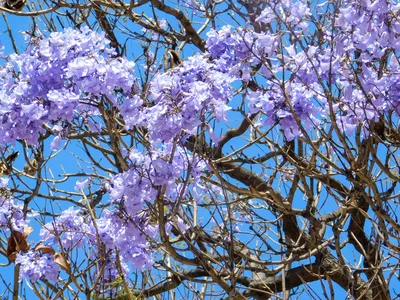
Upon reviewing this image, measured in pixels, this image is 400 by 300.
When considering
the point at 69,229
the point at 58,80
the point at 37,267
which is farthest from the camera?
the point at 69,229

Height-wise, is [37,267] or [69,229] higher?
[69,229]

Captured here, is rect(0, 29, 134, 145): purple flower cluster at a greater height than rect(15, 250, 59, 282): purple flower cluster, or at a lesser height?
greater

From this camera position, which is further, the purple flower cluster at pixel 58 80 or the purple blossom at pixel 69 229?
the purple blossom at pixel 69 229

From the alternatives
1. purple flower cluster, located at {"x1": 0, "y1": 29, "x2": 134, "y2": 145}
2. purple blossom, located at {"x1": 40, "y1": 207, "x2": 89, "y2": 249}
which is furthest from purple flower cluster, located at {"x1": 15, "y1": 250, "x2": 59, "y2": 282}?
purple flower cluster, located at {"x1": 0, "y1": 29, "x2": 134, "y2": 145}

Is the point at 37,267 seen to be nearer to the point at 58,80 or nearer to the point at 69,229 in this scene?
the point at 69,229

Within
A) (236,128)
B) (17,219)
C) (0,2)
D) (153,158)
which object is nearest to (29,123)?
(153,158)

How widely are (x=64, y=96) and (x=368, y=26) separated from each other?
1365 mm

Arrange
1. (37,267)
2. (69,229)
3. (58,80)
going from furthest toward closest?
1. (69,229)
2. (37,267)
3. (58,80)

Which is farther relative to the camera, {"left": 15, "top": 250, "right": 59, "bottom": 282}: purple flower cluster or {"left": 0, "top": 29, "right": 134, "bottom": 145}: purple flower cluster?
{"left": 15, "top": 250, "right": 59, "bottom": 282}: purple flower cluster

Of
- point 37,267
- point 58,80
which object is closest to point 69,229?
point 37,267

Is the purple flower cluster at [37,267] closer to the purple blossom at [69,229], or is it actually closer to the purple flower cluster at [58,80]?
the purple blossom at [69,229]

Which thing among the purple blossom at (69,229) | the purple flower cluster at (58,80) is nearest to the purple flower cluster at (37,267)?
the purple blossom at (69,229)

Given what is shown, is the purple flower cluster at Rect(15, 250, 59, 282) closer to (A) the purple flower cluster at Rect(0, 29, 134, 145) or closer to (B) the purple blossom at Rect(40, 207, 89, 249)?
(B) the purple blossom at Rect(40, 207, 89, 249)

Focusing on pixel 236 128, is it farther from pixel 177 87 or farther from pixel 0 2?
pixel 177 87
